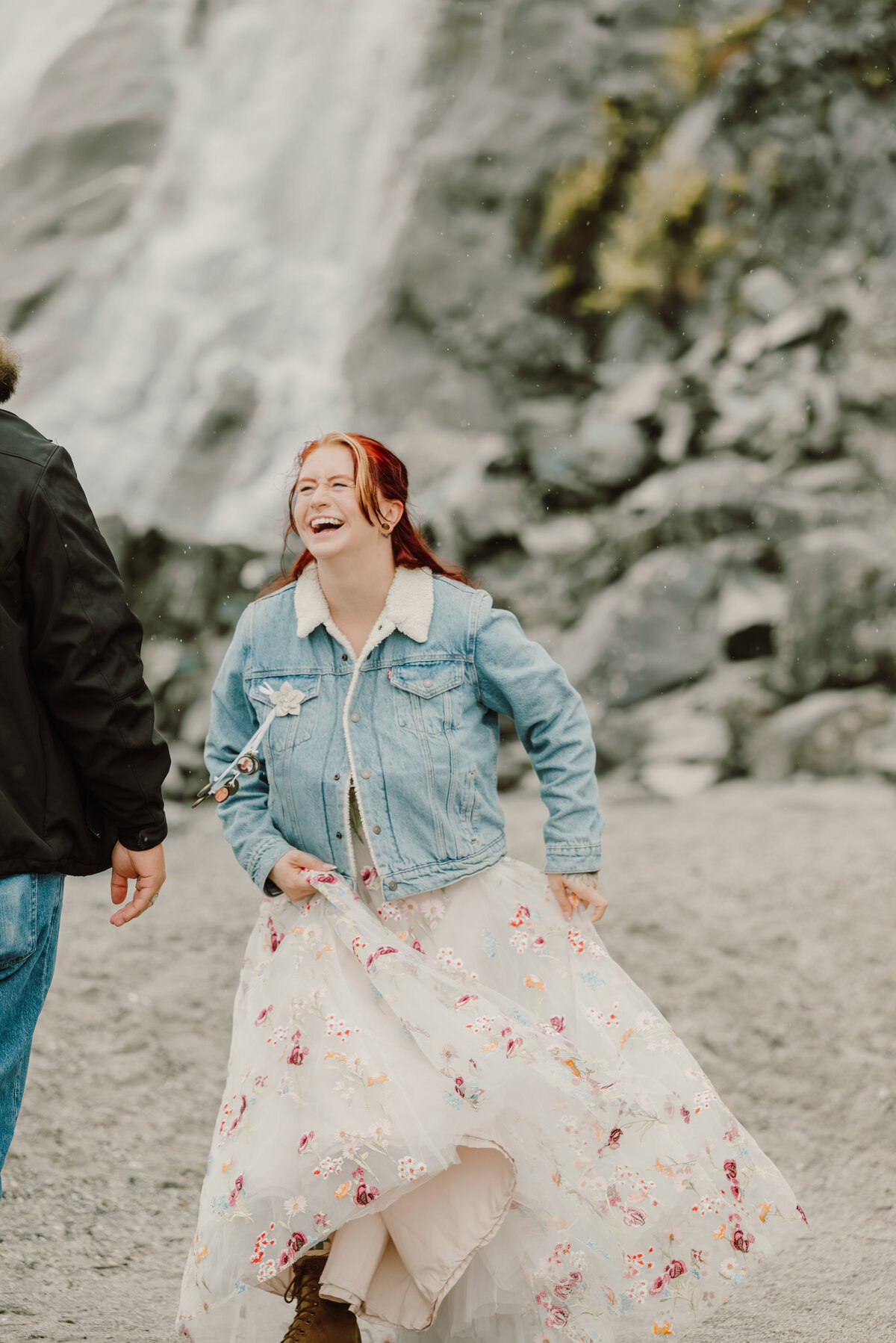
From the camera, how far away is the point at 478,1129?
1995 mm

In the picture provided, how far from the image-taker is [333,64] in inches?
410

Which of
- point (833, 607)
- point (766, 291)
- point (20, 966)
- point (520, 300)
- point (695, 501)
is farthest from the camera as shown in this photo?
point (520, 300)

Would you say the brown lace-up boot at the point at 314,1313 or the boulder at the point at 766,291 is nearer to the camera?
the brown lace-up boot at the point at 314,1313

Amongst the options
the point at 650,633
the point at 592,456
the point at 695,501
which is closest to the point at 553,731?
the point at 650,633

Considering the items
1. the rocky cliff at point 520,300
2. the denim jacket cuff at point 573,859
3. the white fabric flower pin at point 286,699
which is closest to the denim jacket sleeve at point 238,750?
the white fabric flower pin at point 286,699

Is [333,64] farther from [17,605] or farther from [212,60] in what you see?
[17,605]

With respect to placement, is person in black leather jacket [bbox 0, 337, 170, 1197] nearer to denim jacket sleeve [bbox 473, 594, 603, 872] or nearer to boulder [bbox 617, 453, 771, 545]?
denim jacket sleeve [bbox 473, 594, 603, 872]

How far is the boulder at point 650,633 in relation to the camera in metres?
8.39

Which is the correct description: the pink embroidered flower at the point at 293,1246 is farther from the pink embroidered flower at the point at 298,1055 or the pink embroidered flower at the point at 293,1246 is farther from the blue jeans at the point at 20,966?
the blue jeans at the point at 20,966

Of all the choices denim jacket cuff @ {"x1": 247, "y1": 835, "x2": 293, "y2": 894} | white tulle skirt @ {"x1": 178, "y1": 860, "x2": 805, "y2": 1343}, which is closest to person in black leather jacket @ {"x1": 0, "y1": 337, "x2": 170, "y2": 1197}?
denim jacket cuff @ {"x1": 247, "y1": 835, "x2": 293, "y2": 894}

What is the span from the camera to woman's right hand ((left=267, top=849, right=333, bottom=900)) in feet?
7.33

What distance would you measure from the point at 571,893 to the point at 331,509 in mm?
851

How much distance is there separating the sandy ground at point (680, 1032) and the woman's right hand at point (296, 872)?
32.7 inches

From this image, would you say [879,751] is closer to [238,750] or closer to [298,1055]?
[238,750]
